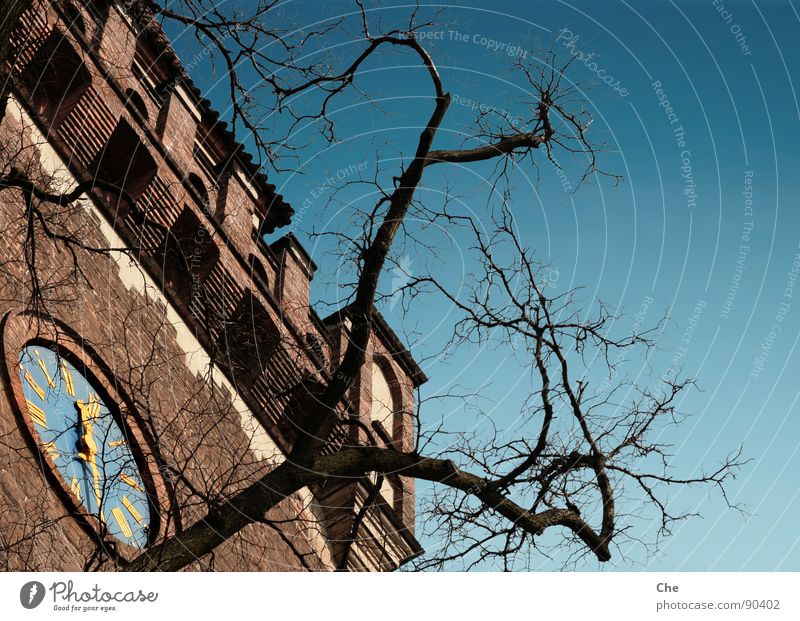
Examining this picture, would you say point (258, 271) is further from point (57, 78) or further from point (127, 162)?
point (57, 78)

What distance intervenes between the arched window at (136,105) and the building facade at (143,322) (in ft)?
0.11

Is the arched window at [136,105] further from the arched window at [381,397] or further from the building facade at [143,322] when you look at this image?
the arched window at [381,397]

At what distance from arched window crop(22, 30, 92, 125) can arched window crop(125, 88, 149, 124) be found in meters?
0.74

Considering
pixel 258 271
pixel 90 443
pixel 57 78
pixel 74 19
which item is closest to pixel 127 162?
pixel 57 78

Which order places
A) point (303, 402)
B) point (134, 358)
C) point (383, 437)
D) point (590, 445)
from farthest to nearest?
point (383, 437)
point (303, 402)
point (134, 358)
point (590, 445)

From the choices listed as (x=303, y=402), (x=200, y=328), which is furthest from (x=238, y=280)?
(x=303, y=402)

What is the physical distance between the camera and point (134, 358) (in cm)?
1161

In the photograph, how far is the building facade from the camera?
29.3 feet

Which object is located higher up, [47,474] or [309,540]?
[309,540]

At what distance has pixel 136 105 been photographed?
14336mm

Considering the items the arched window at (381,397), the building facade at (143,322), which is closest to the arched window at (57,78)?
the building facade at (143,322)

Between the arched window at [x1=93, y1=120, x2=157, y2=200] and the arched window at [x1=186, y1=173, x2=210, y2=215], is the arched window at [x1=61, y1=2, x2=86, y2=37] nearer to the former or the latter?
the arched window at [x1=93, y1=120, x2=157, y2=200]

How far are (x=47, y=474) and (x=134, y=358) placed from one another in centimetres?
242

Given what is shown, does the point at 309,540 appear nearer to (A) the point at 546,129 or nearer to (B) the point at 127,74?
(B) the point at 127,74
